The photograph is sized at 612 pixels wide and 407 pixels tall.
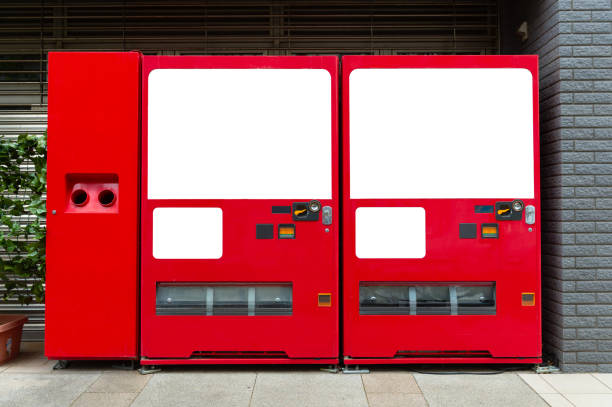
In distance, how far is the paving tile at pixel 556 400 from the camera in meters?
3.23

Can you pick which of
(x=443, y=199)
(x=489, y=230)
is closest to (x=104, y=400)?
(x=443, y=199)

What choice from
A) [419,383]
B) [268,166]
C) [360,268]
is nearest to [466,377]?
[419,383]

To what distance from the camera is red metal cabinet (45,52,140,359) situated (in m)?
3.77

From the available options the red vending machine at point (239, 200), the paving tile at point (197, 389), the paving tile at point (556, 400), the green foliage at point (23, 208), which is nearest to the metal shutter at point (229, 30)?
the green foliage at point (23, 208)

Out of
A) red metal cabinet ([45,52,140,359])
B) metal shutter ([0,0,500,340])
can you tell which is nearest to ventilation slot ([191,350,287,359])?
red metal cabinet ([45,52,140,359])

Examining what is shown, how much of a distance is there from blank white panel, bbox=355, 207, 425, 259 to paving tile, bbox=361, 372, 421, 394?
0.97 m

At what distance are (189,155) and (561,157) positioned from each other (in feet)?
10.3

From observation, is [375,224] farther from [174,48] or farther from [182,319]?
[174,48]

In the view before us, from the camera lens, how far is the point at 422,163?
377cm

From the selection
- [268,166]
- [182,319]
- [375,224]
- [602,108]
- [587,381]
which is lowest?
[587,381]

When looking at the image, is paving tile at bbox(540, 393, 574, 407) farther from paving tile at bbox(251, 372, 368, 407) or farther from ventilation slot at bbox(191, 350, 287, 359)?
ventilation slot at bbox(191, 350, 287, 359)

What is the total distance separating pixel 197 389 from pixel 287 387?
69cm

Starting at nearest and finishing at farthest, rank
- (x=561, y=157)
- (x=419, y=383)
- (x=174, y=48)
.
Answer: (x=419, y=383) < (x=561, y=157) < (x=174, y=48)

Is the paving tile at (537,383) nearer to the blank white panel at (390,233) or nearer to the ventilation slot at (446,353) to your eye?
the ventilation slot at (446,353)
